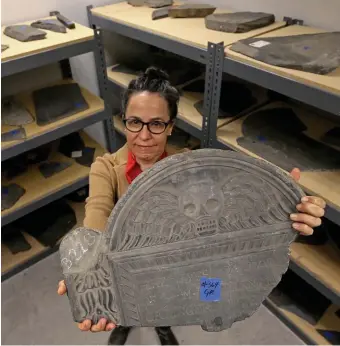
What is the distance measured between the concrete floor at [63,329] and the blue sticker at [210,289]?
2.63 feet

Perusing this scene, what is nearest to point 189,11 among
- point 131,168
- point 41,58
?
point 41,58

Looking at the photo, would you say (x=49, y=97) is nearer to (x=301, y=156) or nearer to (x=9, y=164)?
(x=9, y=164)

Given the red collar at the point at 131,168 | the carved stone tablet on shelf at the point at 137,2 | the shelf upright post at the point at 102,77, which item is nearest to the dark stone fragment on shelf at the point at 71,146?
the shelf upright post at the point at 102,77

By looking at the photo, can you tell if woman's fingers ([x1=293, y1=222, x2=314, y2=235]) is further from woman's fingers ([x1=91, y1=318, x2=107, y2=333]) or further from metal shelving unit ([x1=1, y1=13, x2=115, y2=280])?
metal shelving unit ([x1=1, y1=13, x2=115, y2=280])

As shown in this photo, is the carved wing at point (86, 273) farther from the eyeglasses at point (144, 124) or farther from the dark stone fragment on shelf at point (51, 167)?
the dark stone fragment on shelf at point (51, 167)

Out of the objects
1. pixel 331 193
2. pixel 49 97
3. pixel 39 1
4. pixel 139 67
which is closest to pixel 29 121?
pixel 49 97

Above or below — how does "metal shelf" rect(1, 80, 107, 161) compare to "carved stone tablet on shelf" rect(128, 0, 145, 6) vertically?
below

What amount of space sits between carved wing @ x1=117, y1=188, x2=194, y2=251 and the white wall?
3.84ft

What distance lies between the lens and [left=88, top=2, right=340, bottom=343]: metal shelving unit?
1104 millimetres

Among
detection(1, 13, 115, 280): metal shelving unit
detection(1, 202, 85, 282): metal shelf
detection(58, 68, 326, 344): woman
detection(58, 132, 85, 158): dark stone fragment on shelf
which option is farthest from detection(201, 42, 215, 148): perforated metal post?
detection(1, 202, 85, 282): metal shelf

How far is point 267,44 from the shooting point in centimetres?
132

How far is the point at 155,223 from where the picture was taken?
824 millimetres

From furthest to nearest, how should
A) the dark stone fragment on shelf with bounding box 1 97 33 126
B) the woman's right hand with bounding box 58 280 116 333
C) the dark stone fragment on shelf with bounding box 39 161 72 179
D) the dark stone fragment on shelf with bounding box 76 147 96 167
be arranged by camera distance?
the dark stone fragment on shelf with bounding box 76 147 96 167 < the dark stone fragment on shelf with bounding box 39 161 72 179 < the dark stone fragment on shelf with bounding box 1 97 33 126 < the woman's right hand with bounding box 58 280 116 333

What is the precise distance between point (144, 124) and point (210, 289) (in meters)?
0.49
